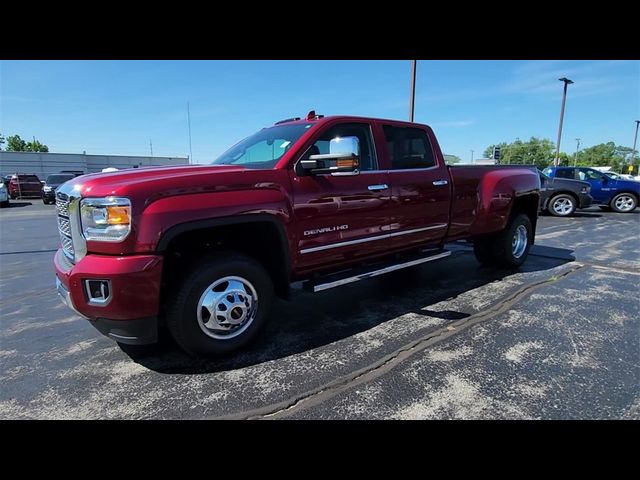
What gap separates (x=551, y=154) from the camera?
9662cm

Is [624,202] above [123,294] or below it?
above

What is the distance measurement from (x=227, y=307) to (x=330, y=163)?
1519 mm

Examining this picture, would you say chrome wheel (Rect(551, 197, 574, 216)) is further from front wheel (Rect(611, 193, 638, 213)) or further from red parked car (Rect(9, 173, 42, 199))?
red parked car (Rect(9, 173, 42, 199))

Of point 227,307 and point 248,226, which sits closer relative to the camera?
point 227,307

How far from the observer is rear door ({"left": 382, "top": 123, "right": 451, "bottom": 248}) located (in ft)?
13.3

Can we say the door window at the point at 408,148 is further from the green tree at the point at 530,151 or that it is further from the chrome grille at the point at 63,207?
the green tree at the point at 530,151

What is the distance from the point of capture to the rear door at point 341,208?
10.8 feet

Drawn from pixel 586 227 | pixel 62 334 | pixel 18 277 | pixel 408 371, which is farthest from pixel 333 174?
pixel 586 227

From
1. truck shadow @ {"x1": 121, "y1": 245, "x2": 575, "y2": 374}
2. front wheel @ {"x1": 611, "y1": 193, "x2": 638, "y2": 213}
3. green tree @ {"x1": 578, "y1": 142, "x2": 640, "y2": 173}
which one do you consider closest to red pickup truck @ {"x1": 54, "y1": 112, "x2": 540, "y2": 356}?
truck shadow @ {"x1": 121, "y1": 245, "x2": 575, "y2": 374}

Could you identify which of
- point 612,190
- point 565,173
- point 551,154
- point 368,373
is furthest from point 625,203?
point 551,154

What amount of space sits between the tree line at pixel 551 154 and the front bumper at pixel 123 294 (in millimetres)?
96677

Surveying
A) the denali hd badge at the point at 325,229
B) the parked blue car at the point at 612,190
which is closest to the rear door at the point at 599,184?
the parked blue car at the point at 612,190

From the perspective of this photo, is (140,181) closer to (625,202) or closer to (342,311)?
(342,311)

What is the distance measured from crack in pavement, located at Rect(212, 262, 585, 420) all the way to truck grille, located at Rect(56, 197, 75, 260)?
5.84ft
